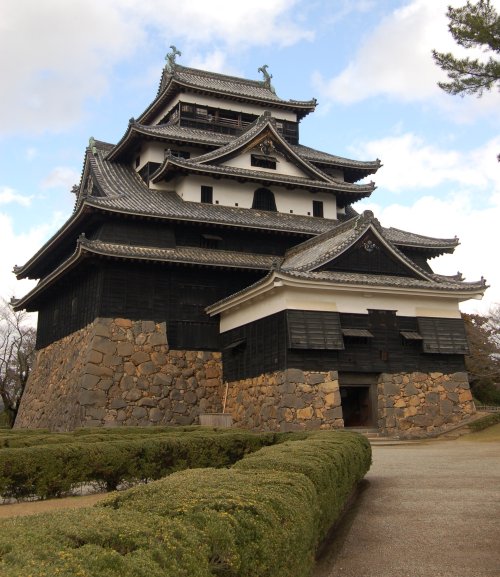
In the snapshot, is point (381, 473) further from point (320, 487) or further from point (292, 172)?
point (292, 172)

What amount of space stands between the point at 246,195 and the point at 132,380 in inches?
436

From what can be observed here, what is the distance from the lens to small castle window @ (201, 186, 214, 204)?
2812 cm

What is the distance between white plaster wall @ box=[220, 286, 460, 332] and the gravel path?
8.32 metres

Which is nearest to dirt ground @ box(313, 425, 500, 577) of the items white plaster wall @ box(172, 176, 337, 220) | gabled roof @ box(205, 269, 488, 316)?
gabled roof @ box(205, 269, 488, 316)

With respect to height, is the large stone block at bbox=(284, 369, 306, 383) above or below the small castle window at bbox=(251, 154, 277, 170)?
below

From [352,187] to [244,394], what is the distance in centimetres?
1355

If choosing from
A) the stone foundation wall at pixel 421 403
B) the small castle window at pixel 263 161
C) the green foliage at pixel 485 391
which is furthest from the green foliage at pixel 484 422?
the green foliage at pixel 485 391

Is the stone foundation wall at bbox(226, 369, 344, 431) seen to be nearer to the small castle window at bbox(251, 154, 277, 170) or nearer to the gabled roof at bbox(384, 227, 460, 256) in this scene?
the gabled roof at bbox(384, 227, 460, 256)

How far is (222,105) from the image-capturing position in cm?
3534

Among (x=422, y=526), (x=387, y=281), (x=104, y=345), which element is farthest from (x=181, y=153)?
(x=422, y=526)

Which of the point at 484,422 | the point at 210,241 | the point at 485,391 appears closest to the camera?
the point at 484,422

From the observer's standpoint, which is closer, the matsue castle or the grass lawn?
the grass lawn

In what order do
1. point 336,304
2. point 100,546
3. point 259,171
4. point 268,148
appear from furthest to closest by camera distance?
point 268,148, point 259,171, point 336,304, point 100,546

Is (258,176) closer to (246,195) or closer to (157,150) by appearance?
(246,195)
